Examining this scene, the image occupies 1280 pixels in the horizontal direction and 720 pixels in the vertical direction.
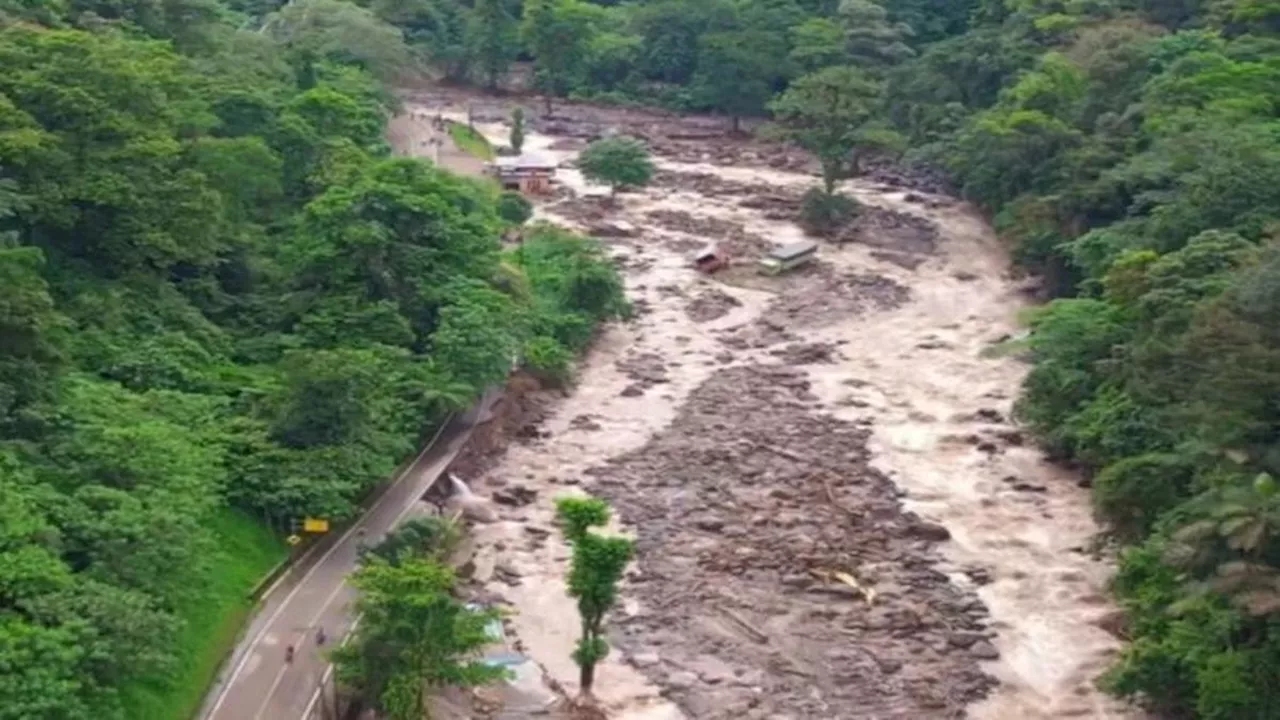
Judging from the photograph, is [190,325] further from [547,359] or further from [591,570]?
[591,570]

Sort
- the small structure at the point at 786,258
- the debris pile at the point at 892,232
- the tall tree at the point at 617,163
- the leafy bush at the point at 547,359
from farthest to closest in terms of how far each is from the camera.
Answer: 1. the tall tree at the point at 617,163
2. the debris pile at the point at 892,232
3. the small structure at the point at 786,258
4. the leafy bush at the point at 547,359

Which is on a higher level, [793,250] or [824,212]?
[824,212]

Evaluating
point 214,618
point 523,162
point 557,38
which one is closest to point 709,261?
point 523,162

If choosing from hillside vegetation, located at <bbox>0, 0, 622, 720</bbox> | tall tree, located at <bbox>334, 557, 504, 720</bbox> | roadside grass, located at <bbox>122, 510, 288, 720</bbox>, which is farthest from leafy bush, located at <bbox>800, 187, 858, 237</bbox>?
tall tree, located at <bbox>334, 557, 504, 720</bbox>

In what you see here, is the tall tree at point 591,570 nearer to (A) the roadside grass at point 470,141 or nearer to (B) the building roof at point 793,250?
(B) the building roof at point 793,250

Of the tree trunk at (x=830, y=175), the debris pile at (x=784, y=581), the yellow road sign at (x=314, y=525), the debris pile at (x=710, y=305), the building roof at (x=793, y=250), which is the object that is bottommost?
the debris pile at (x=784, y=581)

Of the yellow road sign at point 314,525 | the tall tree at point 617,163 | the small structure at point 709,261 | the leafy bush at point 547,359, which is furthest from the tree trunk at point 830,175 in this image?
the yellow road sign at point 314,525

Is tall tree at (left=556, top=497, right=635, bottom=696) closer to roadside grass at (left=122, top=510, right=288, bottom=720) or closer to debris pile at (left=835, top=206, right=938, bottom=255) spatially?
roadside grass at (left=122, top=510, right=288, bottom=720)
